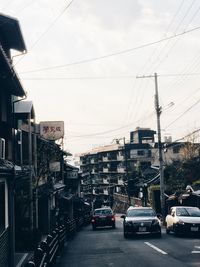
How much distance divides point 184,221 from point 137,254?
665cm

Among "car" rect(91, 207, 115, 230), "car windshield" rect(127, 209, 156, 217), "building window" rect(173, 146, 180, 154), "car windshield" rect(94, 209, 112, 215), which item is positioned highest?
"building window" rect(173, 146, 180, 154)

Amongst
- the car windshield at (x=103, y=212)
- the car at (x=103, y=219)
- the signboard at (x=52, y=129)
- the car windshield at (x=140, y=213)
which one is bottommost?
the car at (x=103, y=219)

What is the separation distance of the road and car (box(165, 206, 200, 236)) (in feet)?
1.85

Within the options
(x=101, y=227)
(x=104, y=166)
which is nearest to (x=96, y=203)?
(x=104, y=166)

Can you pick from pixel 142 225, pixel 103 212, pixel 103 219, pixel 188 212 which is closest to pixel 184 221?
pixel 188 212

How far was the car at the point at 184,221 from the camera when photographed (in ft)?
76.5

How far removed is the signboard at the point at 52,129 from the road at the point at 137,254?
14.2 metres

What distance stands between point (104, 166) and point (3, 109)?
90193 mm

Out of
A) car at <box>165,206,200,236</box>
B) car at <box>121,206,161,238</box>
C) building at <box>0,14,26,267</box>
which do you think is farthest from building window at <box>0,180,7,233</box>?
car at <box>165,206,200,236</box>

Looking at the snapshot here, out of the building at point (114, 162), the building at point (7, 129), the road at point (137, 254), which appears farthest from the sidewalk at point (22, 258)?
the building at point (114, 162)

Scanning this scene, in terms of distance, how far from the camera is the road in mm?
15367

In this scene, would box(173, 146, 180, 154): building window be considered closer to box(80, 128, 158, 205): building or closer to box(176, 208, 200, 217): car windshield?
box(80, 128, 158, 205): building

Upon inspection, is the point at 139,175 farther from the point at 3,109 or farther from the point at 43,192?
the point at 3,109

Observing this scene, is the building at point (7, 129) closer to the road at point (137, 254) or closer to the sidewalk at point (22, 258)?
the sidewalk at point (22, 258)
